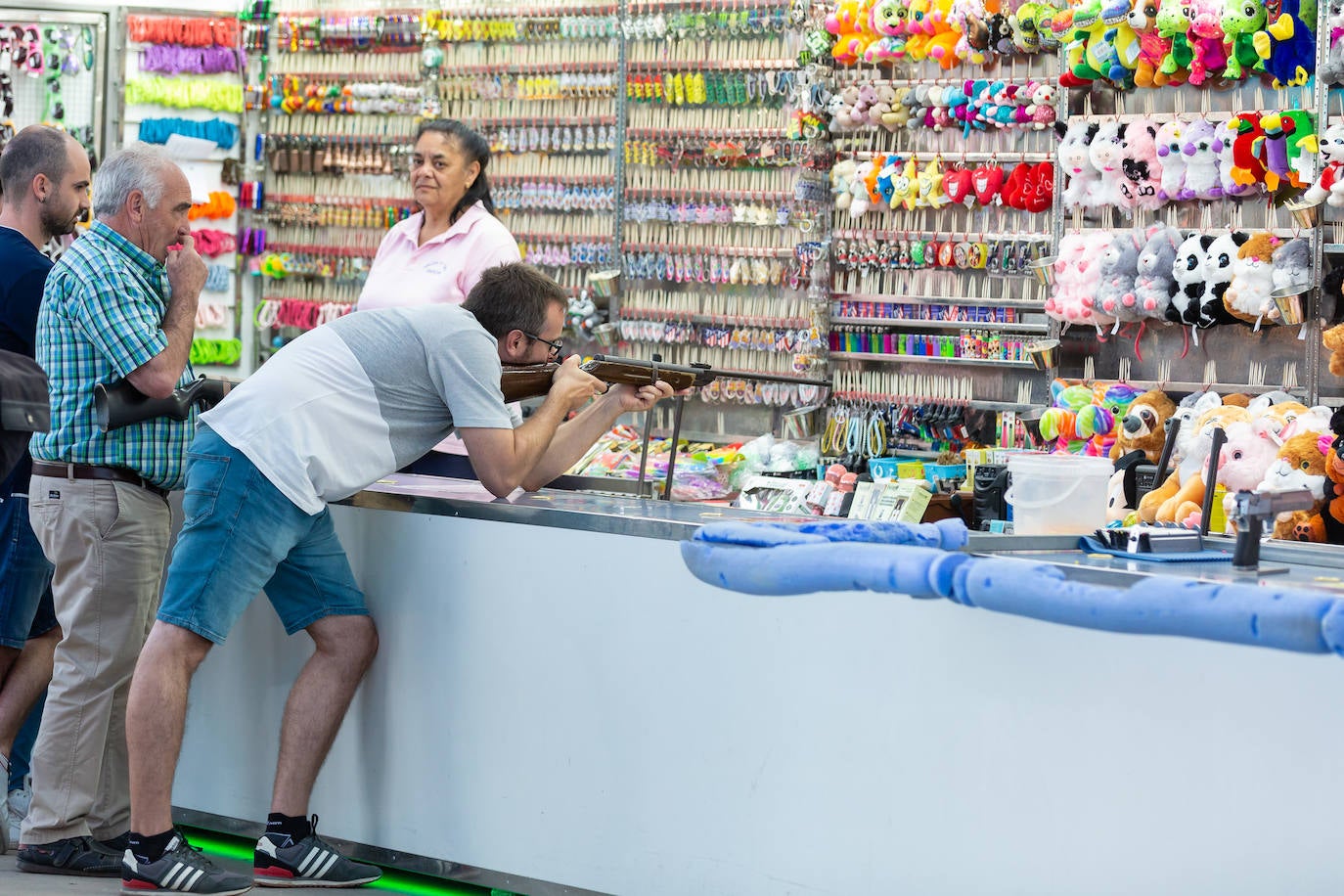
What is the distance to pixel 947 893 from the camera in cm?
269

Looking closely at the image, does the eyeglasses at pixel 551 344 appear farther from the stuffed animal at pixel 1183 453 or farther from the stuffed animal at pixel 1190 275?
the stuffed animal at pixel 1190 275

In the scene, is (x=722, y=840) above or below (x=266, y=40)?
below

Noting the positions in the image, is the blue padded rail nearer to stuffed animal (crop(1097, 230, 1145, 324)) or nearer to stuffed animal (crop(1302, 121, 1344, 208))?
stuffed animal (crop(1302, 121, 1344, 208))

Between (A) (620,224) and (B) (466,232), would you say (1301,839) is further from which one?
(A) (620,224)

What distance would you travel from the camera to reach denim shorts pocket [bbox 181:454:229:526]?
3.04 meters

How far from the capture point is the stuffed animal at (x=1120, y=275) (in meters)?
5.84

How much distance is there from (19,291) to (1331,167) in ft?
13.5

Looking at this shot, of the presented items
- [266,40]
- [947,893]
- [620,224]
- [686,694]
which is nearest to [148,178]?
[686,694]

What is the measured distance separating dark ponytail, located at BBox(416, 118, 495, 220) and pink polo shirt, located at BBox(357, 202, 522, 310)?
59 millimetres

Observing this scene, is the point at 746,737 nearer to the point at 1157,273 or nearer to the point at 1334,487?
the point at 1334,487

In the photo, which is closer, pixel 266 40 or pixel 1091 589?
pixel 1091 589

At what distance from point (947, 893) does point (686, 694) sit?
634 mm

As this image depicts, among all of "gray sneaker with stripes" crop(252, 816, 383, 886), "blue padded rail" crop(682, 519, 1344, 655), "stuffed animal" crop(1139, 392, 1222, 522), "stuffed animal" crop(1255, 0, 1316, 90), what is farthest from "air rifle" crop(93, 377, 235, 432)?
"stuffed animal" crop(1255, 0, 1316, 90)

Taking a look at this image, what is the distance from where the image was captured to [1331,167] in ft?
17.2
